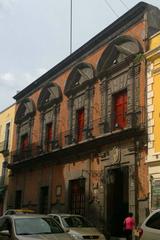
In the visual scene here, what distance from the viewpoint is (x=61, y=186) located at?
26156mm

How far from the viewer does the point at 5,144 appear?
36.6 metres

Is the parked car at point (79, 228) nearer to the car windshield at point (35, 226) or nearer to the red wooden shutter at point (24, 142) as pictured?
the car windshield at point (35, 226)

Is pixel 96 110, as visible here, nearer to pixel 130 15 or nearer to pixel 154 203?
pixel 130 15

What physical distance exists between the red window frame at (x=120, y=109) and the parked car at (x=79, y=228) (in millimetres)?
5639

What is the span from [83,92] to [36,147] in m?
6.58

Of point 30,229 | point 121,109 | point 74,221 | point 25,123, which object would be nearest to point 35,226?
point 30,229

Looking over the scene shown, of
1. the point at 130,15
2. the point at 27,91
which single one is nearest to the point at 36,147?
the point at 27,91

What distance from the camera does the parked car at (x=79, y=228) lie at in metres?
15.7

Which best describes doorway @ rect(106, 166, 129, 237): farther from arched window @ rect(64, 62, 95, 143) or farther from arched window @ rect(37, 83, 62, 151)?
arched window @ rect(37, 83, 62, 151)

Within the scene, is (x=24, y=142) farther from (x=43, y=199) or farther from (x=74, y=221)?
(x=74, y=221)

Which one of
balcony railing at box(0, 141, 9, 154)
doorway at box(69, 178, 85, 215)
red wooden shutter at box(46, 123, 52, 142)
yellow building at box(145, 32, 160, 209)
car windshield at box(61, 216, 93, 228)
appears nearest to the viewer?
car windshield at box(61, 216, 93, 228)

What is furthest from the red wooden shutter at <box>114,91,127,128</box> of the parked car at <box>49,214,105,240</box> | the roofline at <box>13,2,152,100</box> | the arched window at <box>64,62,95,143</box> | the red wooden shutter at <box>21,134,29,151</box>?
the red wooden shutter at <box>21,134,29,151</box>

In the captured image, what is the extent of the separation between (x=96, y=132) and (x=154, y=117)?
4.87 metres

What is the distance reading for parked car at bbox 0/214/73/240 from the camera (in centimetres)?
1101
